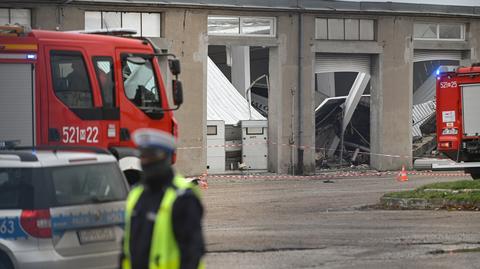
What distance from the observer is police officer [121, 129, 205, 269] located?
523 cm

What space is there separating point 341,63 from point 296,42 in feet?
8.77

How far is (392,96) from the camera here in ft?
113

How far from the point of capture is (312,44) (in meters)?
32.7

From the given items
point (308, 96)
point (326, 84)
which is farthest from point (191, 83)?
point (326, 84)

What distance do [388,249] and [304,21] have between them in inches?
818

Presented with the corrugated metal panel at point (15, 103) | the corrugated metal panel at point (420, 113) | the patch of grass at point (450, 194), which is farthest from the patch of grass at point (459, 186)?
the corrugated metal panel at point (420, 113)

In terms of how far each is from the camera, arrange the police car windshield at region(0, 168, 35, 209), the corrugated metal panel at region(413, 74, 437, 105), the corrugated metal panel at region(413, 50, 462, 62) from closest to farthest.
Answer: the police car windshield at region(0, 168, 35, 209)
the corrugated metal panel at region(413, 50, 462, 62)
the corrugated metal panel at region(413, 74, 437, 105)

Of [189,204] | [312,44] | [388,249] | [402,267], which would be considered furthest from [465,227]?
[312,44]

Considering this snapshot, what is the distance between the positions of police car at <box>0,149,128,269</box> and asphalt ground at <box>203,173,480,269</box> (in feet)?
8.55

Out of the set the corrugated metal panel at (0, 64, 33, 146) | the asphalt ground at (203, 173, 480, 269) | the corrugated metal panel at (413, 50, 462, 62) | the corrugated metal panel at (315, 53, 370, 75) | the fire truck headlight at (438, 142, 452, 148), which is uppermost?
the corrugated metal panel at (413, 50, 462, 62)

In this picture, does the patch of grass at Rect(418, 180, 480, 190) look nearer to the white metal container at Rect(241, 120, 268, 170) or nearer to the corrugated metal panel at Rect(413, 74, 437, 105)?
the white metal container at Rect(241, 120, 268, 170)

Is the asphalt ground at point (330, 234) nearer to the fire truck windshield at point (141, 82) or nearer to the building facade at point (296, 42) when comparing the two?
the fire truck windshield at point (141, 82)

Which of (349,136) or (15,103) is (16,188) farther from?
(349,136)

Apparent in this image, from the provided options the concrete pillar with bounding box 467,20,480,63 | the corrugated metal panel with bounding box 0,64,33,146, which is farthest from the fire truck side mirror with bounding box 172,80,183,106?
the concrete pillar with bounding box 467,20,480,63
